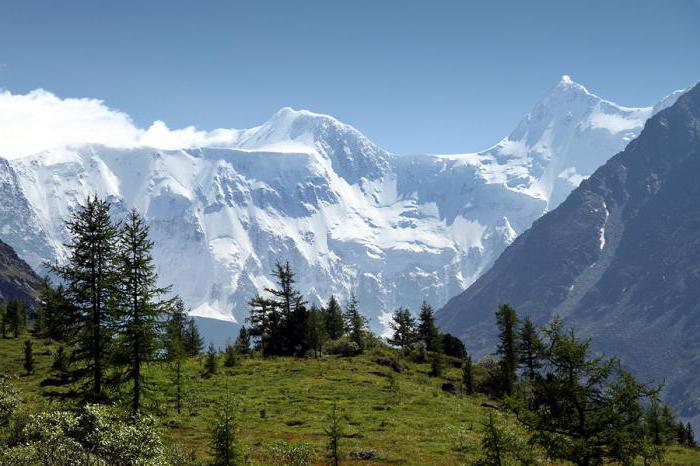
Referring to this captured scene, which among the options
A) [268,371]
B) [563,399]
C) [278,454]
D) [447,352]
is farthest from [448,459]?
[447,352]

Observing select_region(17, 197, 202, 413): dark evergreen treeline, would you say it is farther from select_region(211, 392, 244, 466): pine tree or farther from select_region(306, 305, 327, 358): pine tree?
select_region(306, 305, 327, 358): pine tree

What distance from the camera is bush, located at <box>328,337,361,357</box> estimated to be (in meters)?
97.3

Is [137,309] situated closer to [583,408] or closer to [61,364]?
[583,408]

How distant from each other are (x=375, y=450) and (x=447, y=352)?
277 ft

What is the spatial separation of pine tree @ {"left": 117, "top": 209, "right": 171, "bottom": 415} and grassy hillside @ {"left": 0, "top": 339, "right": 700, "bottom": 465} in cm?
166

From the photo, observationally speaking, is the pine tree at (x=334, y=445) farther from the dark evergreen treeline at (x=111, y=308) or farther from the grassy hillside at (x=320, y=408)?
the dark evergreen treeline at (x=111, y=308)

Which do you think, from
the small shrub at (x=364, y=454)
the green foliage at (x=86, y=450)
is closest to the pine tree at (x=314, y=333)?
the small shrub at (x=364, y=454)

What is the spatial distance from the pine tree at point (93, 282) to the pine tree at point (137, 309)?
74cm

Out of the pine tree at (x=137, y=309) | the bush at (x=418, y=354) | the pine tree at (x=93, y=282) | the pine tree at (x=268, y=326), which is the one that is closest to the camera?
the pine tree at (x=137, y=309)

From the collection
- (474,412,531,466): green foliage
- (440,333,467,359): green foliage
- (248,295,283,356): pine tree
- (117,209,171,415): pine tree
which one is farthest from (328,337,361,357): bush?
(474,412,531,466): green foliage

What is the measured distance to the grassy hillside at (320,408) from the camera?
41.9m

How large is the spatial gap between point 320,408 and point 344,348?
42.8 m

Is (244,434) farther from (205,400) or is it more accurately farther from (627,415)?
(627,415)

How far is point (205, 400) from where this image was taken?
5662cm
